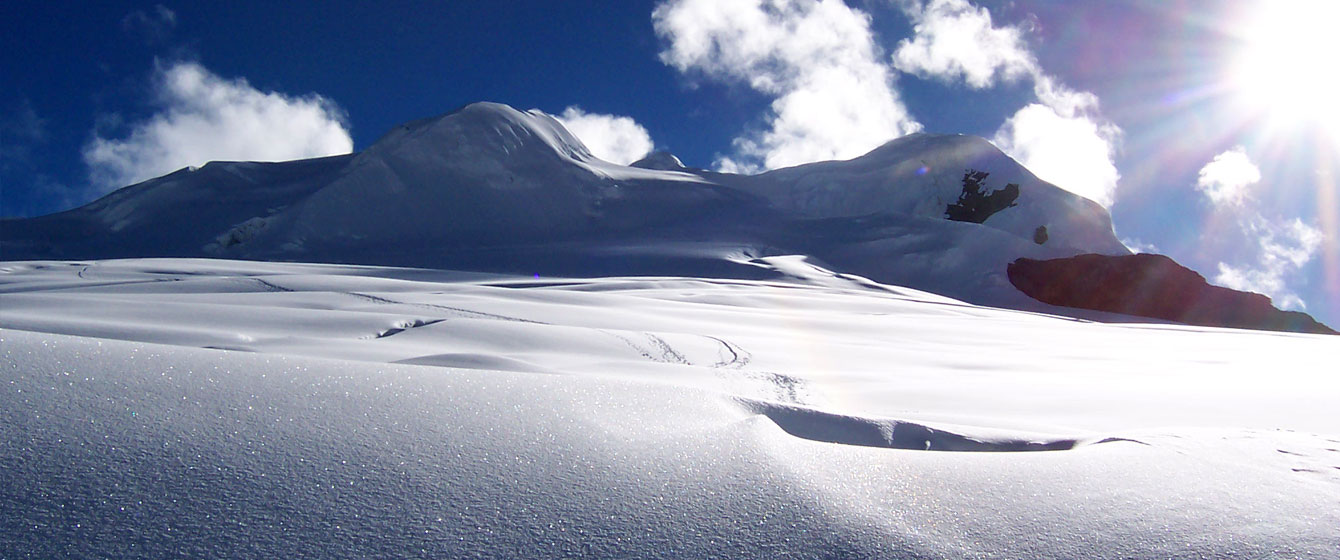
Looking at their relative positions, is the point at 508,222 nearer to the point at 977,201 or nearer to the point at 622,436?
the point at 977,201

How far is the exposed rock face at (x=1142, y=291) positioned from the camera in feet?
62.6

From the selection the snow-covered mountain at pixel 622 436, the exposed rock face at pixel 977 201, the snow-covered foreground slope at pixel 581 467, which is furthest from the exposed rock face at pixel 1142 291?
the snow-covered foreground slope at pixel 581 467

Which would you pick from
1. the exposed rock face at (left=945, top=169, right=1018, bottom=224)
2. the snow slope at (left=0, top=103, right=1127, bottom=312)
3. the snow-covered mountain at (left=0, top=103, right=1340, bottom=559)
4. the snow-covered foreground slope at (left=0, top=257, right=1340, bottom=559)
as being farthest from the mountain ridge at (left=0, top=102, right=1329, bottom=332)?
the snow-covered foreground slope at (left=0, top=257, right=1340, bottom=559)

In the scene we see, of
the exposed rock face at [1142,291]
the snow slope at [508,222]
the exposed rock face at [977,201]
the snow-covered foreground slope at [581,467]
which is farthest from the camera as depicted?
the exposed rock face at [977,201]

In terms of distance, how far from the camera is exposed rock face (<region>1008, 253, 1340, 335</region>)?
19.1m

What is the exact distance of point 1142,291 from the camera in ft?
64.8

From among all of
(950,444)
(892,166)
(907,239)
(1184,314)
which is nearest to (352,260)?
(907,239)

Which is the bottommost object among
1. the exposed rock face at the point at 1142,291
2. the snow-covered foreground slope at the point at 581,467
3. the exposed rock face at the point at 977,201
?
the snow-covered foreground slope at the point at 581,467

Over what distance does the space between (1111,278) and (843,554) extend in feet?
74.5

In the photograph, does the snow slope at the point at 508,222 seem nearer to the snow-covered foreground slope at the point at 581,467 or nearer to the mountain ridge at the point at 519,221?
the mountain ridge at the point at 519,221

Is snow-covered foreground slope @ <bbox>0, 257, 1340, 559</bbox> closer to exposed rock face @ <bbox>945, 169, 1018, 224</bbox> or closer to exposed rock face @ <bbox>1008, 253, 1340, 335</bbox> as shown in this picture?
exposed rock face @ <bbox>1008, 253, 1340, 335</bbox>

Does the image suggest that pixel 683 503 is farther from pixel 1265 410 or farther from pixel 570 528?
pixel 1265 410

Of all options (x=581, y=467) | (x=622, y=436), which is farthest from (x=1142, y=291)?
(x=581, y=467)

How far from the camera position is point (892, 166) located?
93.0 ft
